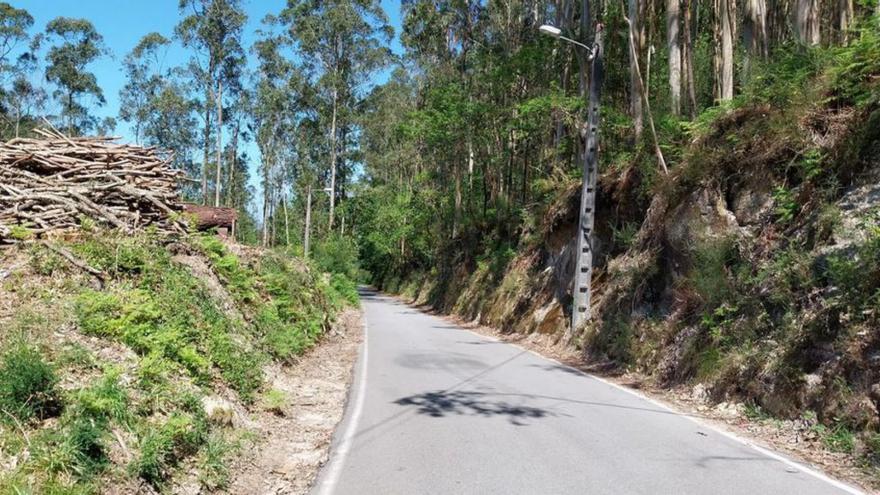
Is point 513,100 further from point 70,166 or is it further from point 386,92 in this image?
point 70,166

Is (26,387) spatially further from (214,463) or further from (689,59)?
(689,59)

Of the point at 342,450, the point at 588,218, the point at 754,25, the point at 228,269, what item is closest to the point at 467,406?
the point at 342,450

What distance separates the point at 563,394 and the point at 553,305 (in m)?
9.06

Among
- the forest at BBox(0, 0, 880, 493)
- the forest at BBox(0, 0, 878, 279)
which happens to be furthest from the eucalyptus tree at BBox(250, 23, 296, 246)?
the forest at BBox(0, 0, 880, 493)

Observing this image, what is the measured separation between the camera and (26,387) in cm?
456

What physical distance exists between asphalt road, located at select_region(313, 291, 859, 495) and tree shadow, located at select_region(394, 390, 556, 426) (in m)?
0.01

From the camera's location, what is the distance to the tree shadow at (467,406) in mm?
7918

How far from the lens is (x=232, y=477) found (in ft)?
17.5

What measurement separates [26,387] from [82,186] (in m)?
5.53

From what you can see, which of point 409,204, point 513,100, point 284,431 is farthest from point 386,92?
point 284,431

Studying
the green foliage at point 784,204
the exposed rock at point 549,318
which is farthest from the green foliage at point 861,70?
the exposed rock at point 549,318

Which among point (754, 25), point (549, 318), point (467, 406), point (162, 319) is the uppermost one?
point (754, 25)

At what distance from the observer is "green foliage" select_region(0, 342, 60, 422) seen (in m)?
4.44

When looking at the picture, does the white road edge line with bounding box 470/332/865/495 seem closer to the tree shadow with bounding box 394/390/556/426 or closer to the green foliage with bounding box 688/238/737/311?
the tree shadow with bounding box 394/390/556/426
